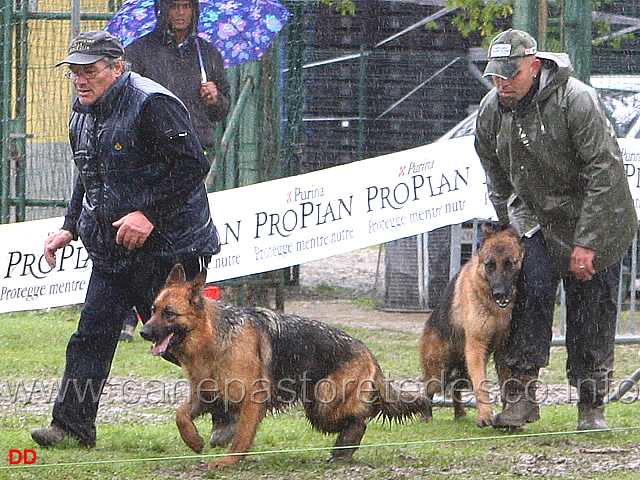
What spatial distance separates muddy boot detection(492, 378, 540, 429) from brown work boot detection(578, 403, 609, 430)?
0.24m

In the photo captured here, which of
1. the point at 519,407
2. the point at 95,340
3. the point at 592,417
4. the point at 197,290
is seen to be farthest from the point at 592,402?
the point at 95,340

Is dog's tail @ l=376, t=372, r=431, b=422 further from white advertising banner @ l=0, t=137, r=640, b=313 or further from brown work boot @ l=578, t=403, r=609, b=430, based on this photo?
white advertising banner @ l=0, t=137, r=640, b=313

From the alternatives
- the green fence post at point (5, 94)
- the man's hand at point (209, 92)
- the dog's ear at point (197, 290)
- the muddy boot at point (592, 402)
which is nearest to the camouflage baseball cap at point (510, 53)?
the muddy boot at point (592, 402)

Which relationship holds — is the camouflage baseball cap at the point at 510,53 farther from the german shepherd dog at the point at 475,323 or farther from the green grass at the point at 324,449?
the green grass at the point at 324,449

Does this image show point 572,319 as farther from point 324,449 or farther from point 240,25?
point 240,25

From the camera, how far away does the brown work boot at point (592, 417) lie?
6.09 meters

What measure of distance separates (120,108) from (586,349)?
2.74 meters

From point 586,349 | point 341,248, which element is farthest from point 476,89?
point 586,349

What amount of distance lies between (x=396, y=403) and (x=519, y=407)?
846mm

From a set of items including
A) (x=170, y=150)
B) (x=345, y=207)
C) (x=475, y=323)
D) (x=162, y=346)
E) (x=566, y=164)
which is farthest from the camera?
(x=345, y=207)

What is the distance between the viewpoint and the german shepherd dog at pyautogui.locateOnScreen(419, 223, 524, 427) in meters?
6.11

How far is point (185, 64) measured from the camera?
344 inches

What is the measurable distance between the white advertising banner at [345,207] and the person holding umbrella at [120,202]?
3643mm

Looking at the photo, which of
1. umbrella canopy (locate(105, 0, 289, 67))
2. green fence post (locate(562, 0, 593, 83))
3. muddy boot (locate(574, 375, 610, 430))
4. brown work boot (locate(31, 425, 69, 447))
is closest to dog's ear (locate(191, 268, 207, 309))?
brown work boot (locate(31, 425, 69, 447))
